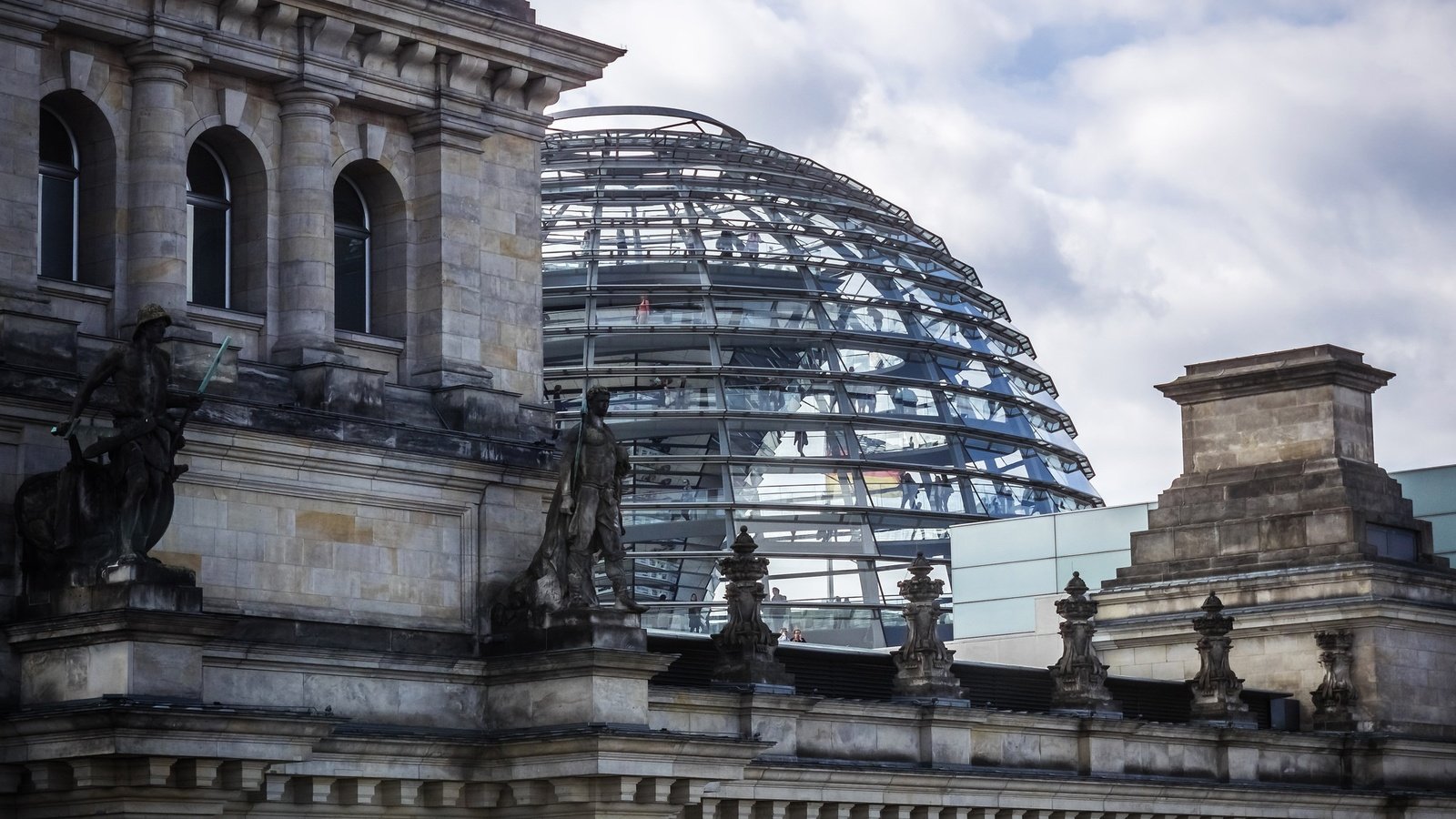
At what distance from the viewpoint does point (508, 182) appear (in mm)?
36844

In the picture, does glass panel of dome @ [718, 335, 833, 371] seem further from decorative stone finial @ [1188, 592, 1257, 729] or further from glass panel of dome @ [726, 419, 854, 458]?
decorative stone finial @ [1188, 592, 1257, 729]

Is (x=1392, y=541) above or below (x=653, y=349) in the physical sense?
below

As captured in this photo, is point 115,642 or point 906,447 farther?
point 906,447

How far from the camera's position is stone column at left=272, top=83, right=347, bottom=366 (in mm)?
34031

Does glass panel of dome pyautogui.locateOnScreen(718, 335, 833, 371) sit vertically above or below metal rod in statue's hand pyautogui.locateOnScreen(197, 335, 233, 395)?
above

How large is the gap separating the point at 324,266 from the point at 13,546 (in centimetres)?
624

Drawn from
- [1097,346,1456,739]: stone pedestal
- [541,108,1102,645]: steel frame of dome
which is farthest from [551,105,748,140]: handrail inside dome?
[1097,346,1456,739]: stone pedestal

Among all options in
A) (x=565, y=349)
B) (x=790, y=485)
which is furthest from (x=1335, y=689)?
(x=565, y=349)

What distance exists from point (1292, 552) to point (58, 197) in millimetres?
27787

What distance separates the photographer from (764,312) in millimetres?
77438

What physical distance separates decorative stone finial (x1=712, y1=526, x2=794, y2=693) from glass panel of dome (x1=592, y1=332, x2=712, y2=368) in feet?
123

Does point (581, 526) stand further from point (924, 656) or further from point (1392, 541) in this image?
point (1392, 541)

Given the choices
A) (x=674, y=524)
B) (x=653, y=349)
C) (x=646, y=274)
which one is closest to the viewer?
(x=674, y=524)

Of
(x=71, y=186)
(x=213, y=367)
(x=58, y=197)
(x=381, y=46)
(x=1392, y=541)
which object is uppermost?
(x=381, y=46)
